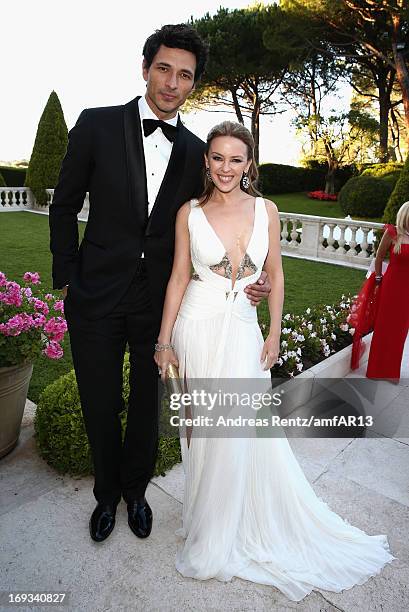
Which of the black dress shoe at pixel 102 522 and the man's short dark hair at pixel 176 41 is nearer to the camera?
the man's short dark hair at pixel 176 41

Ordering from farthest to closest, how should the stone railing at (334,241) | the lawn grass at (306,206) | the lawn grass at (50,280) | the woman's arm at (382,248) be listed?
the lawn grass at (306,206) < the stone railing at (334,241) < the lawn grass at (50,280) < the woman's arm at (382,248)

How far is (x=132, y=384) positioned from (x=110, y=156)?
132 centimetres

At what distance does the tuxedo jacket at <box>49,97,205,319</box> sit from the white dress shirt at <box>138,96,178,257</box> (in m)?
0.04

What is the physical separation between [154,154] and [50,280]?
6.48 m

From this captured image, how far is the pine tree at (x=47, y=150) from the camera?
1967 centimetres

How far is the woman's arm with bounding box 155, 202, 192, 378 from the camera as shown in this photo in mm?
2516

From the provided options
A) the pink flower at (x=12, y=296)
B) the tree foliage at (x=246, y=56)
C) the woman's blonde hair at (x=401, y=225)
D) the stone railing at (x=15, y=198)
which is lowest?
the stone railing at (x=15, y=198)

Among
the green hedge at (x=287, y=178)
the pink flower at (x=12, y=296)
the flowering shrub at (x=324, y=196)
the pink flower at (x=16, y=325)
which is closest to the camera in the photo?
the pink flower at (x=16, y=325)

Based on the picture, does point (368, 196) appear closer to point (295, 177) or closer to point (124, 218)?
point (295, 177)

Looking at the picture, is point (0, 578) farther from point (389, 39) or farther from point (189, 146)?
point (389, 39)

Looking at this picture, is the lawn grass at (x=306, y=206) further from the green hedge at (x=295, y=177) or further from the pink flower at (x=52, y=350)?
the pink flower at (x=52, y=350)

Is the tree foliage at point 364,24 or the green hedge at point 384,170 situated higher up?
the tree foliage at point 364,24

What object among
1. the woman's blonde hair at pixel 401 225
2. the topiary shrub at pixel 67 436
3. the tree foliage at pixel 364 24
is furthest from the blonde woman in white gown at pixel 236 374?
the tree foliage at pixel 364 24

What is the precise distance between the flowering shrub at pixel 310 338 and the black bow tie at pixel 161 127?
8.60 feet
